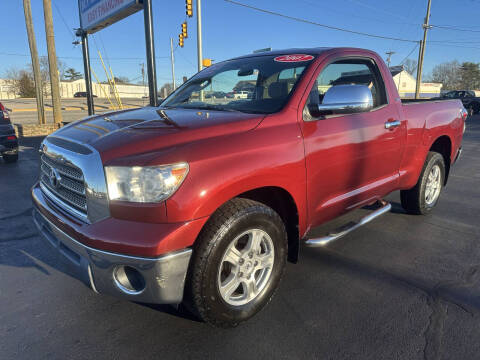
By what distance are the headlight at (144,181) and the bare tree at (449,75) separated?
101 meters

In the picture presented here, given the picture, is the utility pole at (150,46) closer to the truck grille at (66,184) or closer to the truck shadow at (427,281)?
the truck grille at (66,184)

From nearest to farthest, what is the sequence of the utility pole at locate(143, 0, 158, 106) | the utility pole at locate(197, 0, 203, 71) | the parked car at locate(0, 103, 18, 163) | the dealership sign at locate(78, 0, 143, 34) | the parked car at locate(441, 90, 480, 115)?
1. the parked car at locate(0, 103, 18, 163)
2. the utility pole at locate(143, 0, 158, 106)
3. the dealership sign at locate(78, 0, 143, 34)
4. the utility pole at locate(197, 0, 203, 71)
5. the parked car at locate(441, 90, 480, 115)

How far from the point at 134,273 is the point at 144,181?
1.73ft

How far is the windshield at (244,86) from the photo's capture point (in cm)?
278

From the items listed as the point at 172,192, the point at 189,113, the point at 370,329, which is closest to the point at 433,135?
the point at 370,329

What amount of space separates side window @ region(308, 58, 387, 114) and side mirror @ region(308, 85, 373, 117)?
0.38 meters

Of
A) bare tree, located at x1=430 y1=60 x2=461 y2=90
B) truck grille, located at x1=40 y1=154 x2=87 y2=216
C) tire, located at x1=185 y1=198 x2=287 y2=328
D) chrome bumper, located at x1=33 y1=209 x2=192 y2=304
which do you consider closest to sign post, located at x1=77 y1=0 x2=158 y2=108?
truck grille, located at x1=40 y1=154 x2=87 y2=216

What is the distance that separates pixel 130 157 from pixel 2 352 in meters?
1.45

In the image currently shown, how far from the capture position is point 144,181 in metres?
1.89

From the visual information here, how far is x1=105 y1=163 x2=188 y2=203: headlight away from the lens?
1.88 m

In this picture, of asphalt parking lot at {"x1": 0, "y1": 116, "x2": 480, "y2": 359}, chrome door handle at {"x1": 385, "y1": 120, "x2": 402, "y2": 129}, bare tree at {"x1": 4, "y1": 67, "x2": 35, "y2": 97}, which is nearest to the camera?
asphalt parking lot at {"x1": 0, "y1": 116, "x2": 480, "y2": 359}

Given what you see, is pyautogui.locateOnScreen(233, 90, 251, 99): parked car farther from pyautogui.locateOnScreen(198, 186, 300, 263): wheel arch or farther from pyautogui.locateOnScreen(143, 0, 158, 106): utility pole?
pyautogui.locateOnScreen(143, 0, 158, 106): utility pole

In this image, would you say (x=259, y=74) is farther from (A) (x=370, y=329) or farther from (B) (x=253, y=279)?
(A) (x=370, y=329)

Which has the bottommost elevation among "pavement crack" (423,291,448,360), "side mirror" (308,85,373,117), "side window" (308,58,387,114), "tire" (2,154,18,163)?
"pavement crack" (423,291,448,360)
